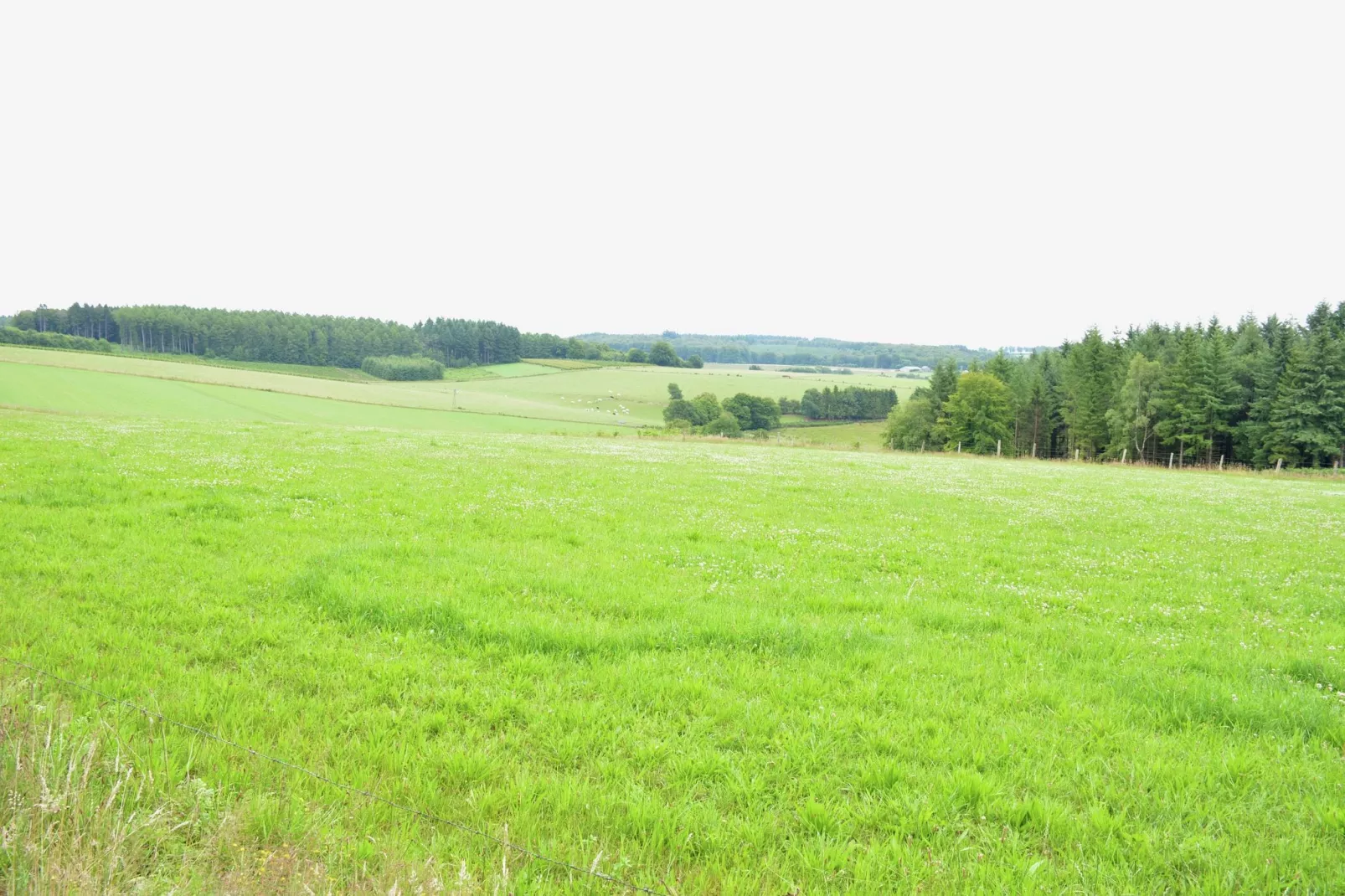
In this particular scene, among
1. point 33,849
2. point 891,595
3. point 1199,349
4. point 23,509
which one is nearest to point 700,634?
point 891,595

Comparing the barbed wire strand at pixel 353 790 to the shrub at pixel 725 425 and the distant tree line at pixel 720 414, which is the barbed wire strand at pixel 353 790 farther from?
the shrub at pixel 725 425

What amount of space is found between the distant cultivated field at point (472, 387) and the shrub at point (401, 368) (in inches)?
199

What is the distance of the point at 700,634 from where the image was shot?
8203 millimetres

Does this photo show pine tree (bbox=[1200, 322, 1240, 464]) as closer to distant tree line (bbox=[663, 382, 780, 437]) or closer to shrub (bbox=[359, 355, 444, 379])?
distant tree line (bbox=[663, 382, 780, 437])

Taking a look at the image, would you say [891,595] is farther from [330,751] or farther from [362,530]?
[362,530]

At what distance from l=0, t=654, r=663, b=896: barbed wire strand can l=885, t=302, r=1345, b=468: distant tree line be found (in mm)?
83924

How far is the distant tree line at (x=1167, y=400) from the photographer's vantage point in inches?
2670

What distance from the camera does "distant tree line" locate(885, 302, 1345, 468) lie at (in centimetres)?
6781

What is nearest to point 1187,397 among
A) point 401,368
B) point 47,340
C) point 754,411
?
point 754,411

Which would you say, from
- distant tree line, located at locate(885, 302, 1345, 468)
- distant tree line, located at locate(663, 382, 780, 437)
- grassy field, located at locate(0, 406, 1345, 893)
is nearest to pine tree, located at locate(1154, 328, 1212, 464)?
distant tree line, located at locate(885, 302, 1345, 468)

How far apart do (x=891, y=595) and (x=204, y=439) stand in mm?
29096

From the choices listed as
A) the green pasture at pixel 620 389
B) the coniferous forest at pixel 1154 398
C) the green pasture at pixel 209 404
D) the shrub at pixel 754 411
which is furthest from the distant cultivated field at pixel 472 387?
the coniferous forest at pixel 1154 398

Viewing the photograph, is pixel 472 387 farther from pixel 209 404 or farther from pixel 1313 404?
pixel 1313 404

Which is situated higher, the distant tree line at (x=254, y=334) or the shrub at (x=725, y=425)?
the distant tree line at (x=254, y=334)
